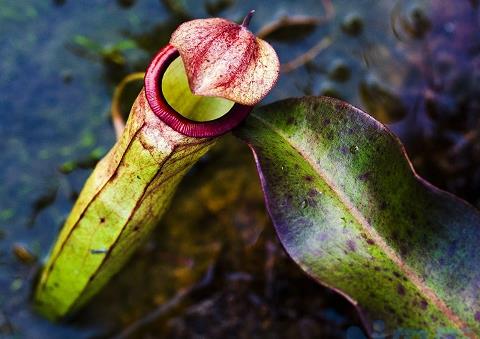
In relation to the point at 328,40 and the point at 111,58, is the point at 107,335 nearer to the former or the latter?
the point at 111,58

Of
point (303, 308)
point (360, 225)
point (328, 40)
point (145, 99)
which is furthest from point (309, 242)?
point (328, 40)

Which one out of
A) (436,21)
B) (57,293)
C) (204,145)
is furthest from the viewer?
(436,21)

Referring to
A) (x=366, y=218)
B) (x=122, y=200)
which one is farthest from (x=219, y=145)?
A: (x=366, y=218)

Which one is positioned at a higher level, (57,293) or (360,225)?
(360,225)

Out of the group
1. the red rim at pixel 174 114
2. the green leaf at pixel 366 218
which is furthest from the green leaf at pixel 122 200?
the green leaf at pixel 366 218

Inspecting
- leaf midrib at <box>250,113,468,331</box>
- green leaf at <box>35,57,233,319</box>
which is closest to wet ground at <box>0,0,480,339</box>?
green leaf at <box>35,57,233,319</box>

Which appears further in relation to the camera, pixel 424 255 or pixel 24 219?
pixel 24 219
